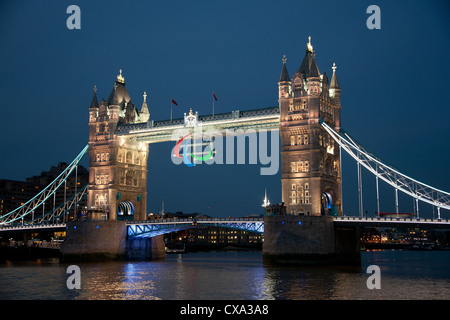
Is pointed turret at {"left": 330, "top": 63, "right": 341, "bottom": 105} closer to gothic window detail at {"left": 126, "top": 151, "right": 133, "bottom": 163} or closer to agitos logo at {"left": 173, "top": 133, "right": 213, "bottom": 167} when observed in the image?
agitos logo at {"left": 173, "top": 133, "right": 213, "bottom": 167}

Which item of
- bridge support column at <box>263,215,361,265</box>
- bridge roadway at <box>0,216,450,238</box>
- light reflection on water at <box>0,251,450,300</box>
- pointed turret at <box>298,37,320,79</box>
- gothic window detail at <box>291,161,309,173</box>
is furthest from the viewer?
pointed turret at <box>298,37,320,79</box>

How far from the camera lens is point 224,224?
65.6 metres

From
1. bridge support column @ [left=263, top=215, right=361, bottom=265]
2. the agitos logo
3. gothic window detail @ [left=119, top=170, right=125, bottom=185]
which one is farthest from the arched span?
bridge support column @ [left=263, top=215, right=361, bottom=265]

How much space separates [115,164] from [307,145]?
27.7 meters

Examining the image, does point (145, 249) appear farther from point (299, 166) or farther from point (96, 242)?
point (299, 166)

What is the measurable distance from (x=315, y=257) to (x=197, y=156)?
821 inches

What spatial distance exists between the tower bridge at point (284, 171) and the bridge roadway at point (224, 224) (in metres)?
0.13

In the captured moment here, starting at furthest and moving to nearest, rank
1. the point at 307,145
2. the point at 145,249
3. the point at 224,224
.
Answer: the point at 145,249
the point at 224,224
the point at 307,145

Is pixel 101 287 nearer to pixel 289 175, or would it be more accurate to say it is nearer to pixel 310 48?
pixel 289 175

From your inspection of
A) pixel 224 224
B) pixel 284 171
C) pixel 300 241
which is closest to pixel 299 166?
pixel 284 171

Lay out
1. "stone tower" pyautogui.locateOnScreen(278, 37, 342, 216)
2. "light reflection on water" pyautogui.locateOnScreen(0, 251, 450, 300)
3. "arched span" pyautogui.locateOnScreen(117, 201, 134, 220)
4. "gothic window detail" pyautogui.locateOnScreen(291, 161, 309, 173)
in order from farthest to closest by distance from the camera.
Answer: "arched span" pyautogui.locateOnScreen(117, 201, 134, 220) → "gothic window detail" pyautogui.locateOnScreen(291, 161, 309, 173) → "stone tower" pyautogui.locateOnScreen(278, 37, 342, 216) → "light reflection on water" pyautogui.locateOnScreen(0, 251, 450, 300)

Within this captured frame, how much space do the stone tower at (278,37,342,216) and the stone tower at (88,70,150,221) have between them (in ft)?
81.1

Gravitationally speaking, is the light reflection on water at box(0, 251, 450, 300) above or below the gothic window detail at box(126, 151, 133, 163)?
below

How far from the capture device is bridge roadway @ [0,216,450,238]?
2025 inches
